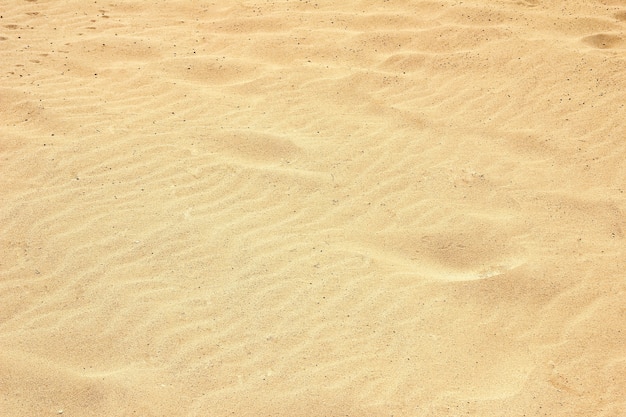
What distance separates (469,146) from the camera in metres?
5.30

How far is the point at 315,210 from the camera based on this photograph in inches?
187

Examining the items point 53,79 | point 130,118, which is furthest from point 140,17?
point 130,118

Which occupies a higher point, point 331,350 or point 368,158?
point 368,158

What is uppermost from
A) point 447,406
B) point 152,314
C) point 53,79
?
point 53,79

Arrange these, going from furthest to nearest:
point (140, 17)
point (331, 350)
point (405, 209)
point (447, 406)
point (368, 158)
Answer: point (140, 17), point (368, 158), point (405, 209), point (331, 350), point (447, 406)

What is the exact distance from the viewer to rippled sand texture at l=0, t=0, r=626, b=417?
3.69 meters

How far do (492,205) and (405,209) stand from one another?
64 centimetres

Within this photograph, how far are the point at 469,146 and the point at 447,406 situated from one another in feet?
7.96

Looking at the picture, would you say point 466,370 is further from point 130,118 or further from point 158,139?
point 130,118

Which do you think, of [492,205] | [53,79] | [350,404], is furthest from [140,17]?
[350,404]

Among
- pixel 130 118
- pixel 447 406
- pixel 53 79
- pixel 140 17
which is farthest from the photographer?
pixel 140 17

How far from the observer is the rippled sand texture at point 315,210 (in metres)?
3.69

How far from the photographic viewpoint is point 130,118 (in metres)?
5.53

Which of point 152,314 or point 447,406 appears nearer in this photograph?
point 447,406
